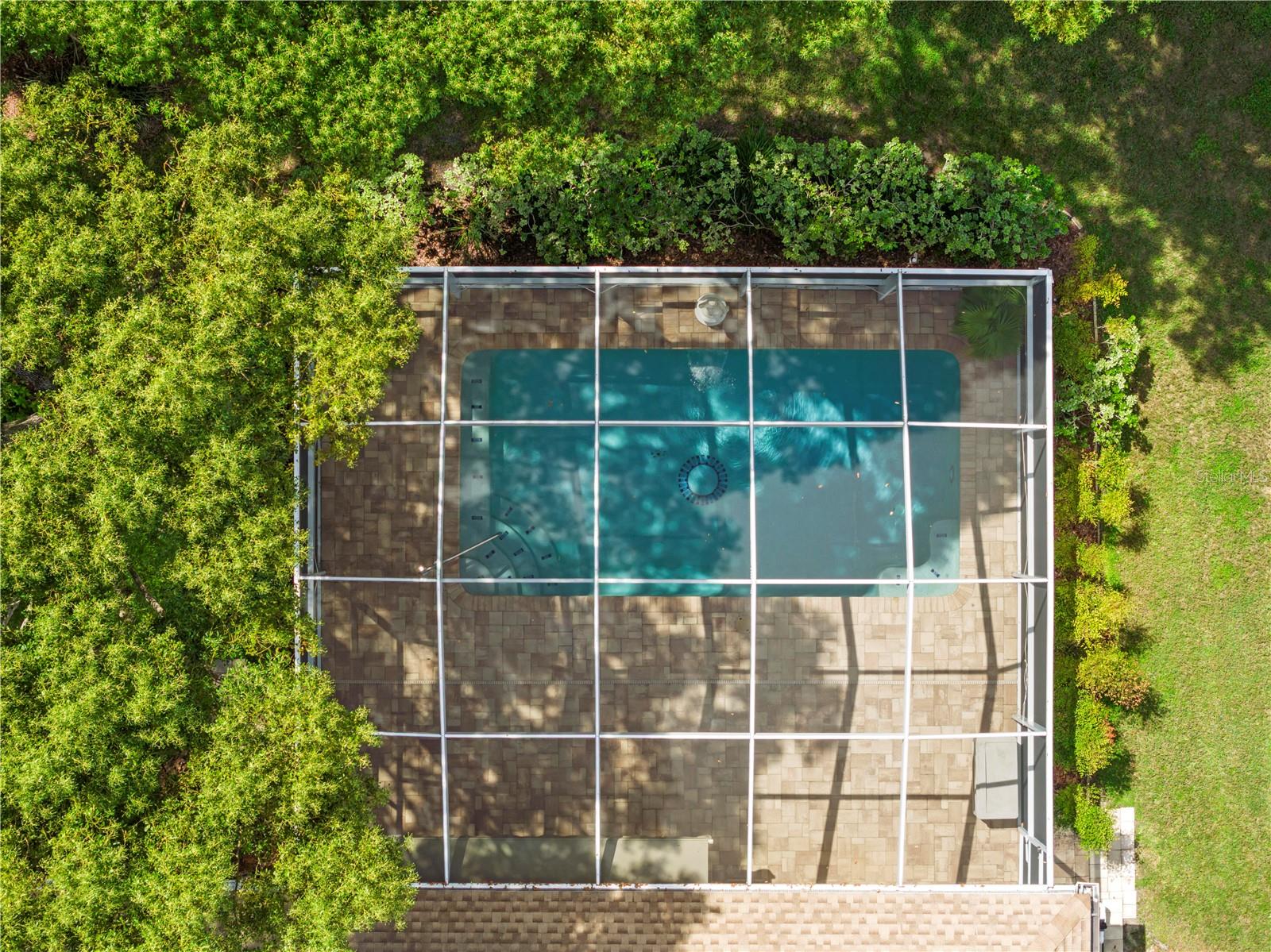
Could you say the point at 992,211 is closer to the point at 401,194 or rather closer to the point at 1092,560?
the point at 1092,560

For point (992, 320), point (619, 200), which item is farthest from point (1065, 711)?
point (619, 200)

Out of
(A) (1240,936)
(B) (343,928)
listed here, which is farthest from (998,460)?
(B) (343,928)

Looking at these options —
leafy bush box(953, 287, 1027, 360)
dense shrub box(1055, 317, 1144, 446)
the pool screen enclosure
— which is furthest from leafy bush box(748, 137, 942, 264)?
dense shrub box(1055, 317, 1144, 446)

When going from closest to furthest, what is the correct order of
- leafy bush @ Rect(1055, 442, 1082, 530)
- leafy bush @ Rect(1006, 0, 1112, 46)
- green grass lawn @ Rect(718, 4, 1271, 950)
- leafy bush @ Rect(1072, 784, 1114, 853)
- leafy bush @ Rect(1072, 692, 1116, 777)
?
1. leafy bush @ Rect(1006, 0, 1112, 46)
2. leafy bush @ Rect(1072, 784, 1114, 853)
3. leafy bush @ Rect(1072, 692, 1116, 777)
4. leafy bush @ Rect(1055, 442, 1082, 530)
5. green grass lawn @ Rect(718, 4, 1271, 950)

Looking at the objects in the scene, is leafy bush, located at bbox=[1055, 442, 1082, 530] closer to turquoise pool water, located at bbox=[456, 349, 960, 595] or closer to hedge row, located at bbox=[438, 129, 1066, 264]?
turquoise pool water, located at bbox=[456, 349, 960, 595]

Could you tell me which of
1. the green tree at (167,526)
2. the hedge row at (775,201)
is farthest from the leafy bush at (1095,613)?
the green tree at (167,526)

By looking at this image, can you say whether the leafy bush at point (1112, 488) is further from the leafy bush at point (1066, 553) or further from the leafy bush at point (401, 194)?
the leafy bush at point (401, 194)
